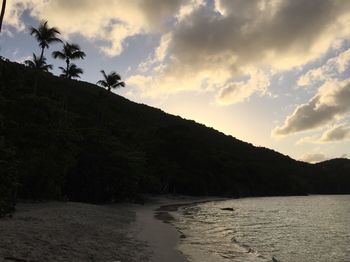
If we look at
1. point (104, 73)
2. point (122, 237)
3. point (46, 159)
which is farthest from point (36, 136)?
point (104, 73)

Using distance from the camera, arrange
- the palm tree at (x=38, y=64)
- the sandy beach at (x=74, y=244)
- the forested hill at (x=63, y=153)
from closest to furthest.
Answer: the sandy beach at (x=74, y=244)
the forested hill at (x=63, y=153)
the palm tree at (x=38, y=64)

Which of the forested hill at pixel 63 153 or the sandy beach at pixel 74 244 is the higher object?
the forested hill at pixel 63 153

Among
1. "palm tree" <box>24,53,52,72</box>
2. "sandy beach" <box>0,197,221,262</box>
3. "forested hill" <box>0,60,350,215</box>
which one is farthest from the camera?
"palm tree" <box>24,53,52,72</box>

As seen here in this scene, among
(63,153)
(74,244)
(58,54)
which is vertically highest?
(58,54)

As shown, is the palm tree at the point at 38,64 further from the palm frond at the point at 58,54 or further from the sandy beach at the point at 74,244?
the sandy beach at the point at 74,244

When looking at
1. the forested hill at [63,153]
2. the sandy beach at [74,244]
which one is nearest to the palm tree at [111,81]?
the forested hill at [63,153]

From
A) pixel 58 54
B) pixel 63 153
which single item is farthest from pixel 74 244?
pixel 58 54

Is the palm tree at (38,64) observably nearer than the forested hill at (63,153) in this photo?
No

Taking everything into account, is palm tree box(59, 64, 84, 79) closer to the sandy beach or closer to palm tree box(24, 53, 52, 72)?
palm tree box(24, 53, 52, 72)

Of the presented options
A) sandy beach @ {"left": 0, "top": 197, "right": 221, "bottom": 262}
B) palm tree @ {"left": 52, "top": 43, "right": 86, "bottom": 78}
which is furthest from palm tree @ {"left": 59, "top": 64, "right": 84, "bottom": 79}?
sandy beach @ {"left": 0, "top": 197, "right": 221, "bottom": 262}

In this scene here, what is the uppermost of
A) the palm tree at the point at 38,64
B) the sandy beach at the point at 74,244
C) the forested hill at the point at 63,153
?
the palm tree at the point at 38,64

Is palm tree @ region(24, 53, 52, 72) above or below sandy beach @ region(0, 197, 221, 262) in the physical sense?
above

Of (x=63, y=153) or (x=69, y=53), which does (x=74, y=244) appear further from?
(x=69, y=53)

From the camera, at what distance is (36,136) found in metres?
34.1
